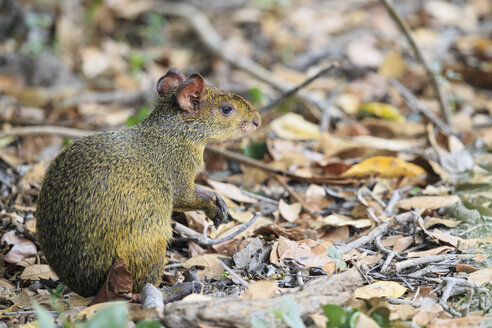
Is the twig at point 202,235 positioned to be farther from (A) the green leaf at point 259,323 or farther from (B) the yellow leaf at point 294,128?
(B) the yellow leaf at point 294,128

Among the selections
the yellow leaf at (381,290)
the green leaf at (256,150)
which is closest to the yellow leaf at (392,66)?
the green leaf at (256,150)

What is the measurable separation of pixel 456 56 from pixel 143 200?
660 centimetres

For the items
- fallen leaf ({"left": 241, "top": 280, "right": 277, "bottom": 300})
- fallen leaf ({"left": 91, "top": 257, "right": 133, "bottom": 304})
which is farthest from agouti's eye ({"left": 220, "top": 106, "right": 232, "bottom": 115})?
fallen leaf ({"left": 241, "top": 280, "right": 277, "bottom": 300})

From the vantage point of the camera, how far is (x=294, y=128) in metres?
6.93

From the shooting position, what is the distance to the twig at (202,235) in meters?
4.57

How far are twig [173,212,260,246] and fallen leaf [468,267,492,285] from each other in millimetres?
1517

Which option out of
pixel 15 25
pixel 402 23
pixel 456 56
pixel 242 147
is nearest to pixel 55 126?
pixel 242 147

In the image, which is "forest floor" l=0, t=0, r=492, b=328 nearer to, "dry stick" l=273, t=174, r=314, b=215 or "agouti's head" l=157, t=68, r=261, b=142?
"dry stick" l=273, t=174, r=314, b=215

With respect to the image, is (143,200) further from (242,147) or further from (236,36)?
(236,36)

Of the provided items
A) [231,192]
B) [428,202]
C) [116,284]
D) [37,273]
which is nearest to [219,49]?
[231,192]

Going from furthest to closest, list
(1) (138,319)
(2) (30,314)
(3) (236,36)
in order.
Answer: (3) (236,36) → (2) (30,314) → (1) (138,319)

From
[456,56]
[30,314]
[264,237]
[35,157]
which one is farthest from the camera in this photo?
[456,56]

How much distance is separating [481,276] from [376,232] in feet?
2.98

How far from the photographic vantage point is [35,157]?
6332 mm
